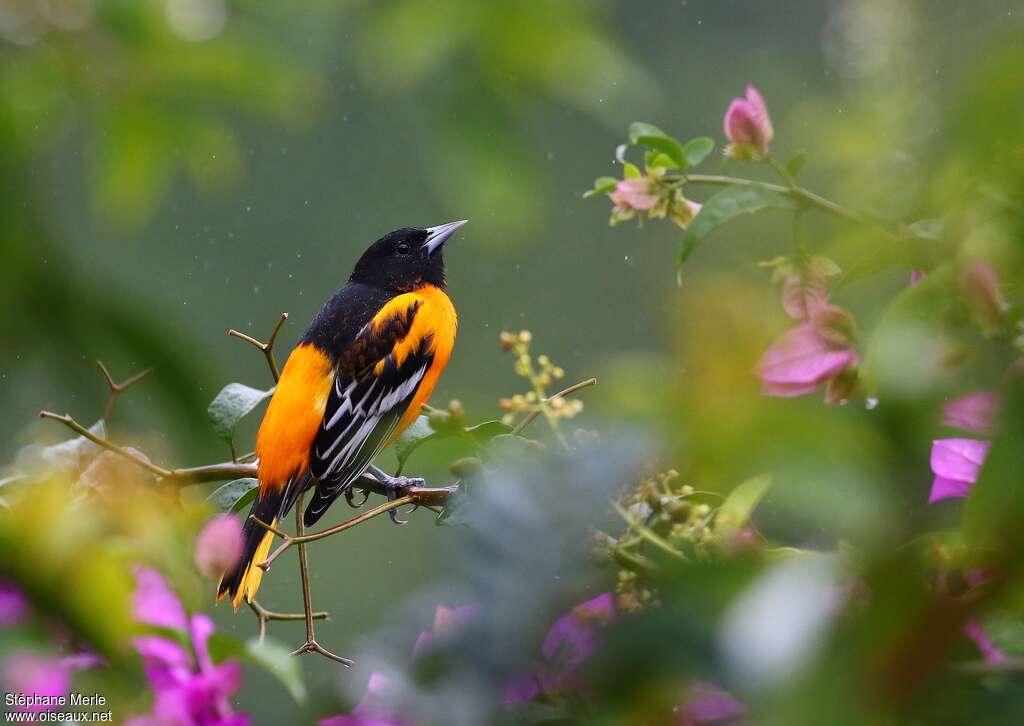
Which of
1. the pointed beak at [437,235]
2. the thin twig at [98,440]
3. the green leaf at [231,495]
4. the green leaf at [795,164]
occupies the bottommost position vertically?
the pointed beak at [437,235]

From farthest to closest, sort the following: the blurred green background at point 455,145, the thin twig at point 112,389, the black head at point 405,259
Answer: the black head at point 405,259 < the thin twig at point 112,389 < the blurred green background at point 455,145

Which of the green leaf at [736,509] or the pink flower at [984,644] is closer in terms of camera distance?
the pink flower at [984,644]

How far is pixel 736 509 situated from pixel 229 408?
2.31 feet

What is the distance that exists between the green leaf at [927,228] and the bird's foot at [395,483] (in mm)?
555

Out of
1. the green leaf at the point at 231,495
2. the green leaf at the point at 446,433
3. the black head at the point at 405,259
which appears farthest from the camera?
the black head at the point at 405,259

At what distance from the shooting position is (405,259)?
2.64 metres

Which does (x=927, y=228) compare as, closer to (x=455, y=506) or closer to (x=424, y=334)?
(x=455, y=506)

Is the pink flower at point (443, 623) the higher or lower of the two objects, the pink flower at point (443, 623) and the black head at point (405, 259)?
the higher

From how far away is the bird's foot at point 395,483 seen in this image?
1.19m

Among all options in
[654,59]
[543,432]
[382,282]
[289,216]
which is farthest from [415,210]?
[543,432]

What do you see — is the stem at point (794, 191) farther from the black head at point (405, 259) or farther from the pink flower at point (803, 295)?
the black head at point (405, 259)

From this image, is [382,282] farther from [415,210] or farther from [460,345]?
[415,210]

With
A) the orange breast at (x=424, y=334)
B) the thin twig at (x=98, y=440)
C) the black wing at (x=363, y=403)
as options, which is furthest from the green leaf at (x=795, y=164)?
the orange breast at (x=424, y=334)

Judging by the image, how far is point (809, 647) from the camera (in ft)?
0.95
